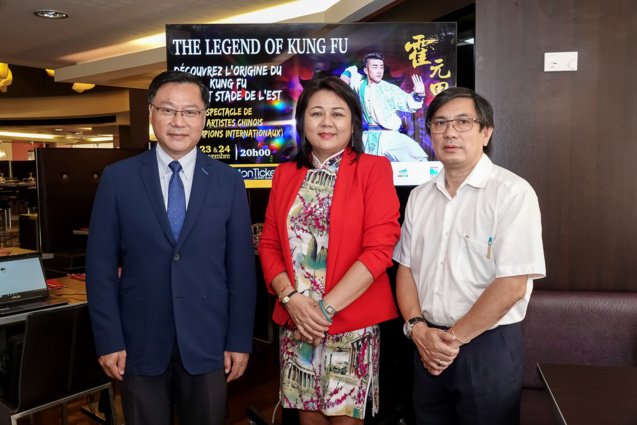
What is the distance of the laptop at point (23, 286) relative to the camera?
235 cm

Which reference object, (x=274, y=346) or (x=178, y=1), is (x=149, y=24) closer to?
(x=178, y=1)

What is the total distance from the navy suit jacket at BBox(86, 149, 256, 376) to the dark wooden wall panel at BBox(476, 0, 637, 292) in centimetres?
164

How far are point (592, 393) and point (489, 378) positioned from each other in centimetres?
36

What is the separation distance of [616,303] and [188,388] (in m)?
1.84

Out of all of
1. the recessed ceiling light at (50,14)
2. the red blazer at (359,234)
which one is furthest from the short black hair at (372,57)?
the recessed ceiling light at (50,14)

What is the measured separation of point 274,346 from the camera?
14.6 feet

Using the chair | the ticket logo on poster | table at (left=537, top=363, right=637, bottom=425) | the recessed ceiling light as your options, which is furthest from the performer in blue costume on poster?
the recessed ceiling light

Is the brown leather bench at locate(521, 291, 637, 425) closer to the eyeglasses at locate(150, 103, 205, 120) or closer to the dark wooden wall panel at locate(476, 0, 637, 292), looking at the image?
the dark wooden wall panel at locate(476, 0, 637, 292)

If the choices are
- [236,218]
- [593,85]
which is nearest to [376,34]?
[593,85]

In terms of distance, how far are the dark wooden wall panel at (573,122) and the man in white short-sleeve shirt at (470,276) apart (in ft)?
3.03

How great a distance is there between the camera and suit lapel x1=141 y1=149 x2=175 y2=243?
5.26 feet

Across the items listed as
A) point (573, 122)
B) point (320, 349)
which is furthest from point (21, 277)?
point (573, 122)

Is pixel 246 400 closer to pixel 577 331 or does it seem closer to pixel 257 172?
pixel 257 172

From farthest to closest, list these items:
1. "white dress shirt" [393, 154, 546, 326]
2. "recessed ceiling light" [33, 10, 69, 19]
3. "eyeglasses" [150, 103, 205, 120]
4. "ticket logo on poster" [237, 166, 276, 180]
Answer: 1. "recessed ceiling light" [33, 10, 69, 19]
2. "ticket logo on poster" [237, 166, 276, 180]
3. "eyeglasses" [150, 103, 205, 120]
4. "white dress shirt" [393, 154, 546, 326]
